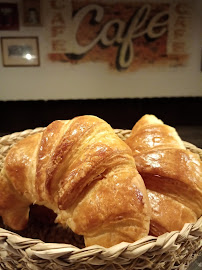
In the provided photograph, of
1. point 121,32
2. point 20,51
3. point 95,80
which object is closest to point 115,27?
point 121,32

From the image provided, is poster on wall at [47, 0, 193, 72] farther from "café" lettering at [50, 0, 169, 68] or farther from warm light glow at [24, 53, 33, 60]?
warm light glow at [24, 53, 33, 60]

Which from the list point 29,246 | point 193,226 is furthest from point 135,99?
point 29,246

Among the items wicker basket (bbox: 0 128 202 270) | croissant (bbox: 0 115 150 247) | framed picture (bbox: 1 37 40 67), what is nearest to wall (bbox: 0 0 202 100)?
framed picture (bbox: 1 37 40 67)

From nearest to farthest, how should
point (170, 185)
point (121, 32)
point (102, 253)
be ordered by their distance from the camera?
point (102, 253) < point (170, 185) < point (121, 32)

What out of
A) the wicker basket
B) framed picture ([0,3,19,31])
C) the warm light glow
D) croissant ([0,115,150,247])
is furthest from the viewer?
the warm light glow

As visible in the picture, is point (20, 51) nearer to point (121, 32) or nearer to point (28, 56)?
point (28, 56)

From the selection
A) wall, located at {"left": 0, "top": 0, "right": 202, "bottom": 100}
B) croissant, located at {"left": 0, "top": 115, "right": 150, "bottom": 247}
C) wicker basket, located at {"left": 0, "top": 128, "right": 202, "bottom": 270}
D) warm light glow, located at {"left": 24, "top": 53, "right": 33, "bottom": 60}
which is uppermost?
warm light glow, located at {"left": 24, "top": 53, "right": 33, "bottom": 60}
